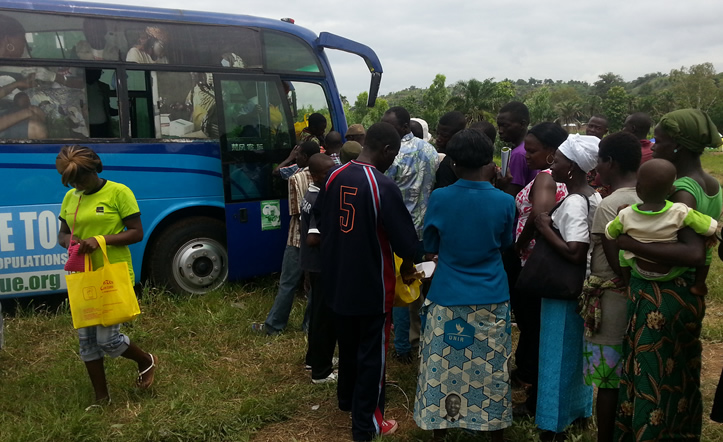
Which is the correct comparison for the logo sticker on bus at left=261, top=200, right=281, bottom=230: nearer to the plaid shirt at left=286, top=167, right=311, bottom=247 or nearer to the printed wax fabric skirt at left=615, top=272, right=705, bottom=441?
the plaid shirt at left=286, top=167, right=311, bottom=247

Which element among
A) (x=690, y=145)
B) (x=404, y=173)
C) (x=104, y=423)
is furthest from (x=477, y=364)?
(x=104, y=423)

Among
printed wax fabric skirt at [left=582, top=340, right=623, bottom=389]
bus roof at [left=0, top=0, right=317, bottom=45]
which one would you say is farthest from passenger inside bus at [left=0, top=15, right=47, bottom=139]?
printed wax fabric skirt at [left=582, top=340, right=623, bottom=389]

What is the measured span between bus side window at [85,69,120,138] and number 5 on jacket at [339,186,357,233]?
11.1 feet

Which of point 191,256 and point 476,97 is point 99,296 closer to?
point 191,256

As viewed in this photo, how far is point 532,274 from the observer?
10.2 feet

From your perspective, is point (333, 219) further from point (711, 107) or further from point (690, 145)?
point (711, 107)

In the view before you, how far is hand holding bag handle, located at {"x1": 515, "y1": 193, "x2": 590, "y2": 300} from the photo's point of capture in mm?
3041

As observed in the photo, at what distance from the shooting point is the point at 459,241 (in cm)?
302

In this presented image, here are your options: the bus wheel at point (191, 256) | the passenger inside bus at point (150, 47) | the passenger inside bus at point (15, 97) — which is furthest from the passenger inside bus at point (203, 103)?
the passenger inside bus at point (15, 97)

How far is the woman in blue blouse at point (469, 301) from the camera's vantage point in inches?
119

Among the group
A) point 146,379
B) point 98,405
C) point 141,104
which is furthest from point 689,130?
point 141,104

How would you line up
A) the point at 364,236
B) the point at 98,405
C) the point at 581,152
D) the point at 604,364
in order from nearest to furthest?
the point at 604,364, the point at 581,152, the point at 364,236, the point at 98,405

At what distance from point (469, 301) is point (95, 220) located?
230 centimetres

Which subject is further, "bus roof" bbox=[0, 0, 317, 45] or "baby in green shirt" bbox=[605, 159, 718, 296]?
"bus roof" bbox=[0, 0, 317, 45]
